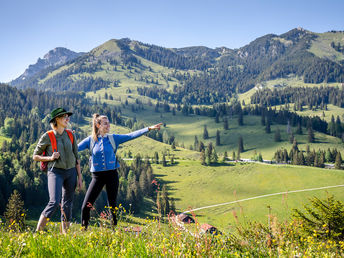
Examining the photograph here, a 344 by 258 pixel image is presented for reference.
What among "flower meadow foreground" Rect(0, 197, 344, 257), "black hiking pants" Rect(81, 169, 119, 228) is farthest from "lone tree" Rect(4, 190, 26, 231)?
"black hiking pants" Rect(81, 169, 119, 228)

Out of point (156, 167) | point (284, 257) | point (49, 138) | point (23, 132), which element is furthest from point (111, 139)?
point (23, 132)

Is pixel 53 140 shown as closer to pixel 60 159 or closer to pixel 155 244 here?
pixel 60 159

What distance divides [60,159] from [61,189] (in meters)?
0.94

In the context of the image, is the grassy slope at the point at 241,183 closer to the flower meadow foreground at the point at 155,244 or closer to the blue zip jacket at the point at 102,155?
the blue zip jacket at the point at 102,155

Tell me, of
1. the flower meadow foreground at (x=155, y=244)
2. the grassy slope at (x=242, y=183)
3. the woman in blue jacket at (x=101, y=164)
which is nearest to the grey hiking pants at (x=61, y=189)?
the woman in blue jacket at (x=101, y=164)

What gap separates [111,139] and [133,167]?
154761 mm

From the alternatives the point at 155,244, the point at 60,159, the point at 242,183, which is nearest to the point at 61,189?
the point at 60,159

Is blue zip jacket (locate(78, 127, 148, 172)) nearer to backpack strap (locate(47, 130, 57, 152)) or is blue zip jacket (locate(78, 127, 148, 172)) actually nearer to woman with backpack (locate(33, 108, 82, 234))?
woman with backpack (locate(33, 108, 82, 234))

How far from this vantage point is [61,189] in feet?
28.9

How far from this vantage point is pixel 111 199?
9688 millimetres

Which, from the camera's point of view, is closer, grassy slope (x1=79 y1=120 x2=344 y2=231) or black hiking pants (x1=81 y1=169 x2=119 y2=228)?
black hiking pants (x1=81 y1=169 x2=119 y2=228)

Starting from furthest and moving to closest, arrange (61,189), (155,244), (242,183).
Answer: (242,183), (61,189), (155,244)

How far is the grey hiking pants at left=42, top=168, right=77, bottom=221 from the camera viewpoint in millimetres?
8445

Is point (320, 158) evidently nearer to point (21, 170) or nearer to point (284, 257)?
point (21, 170)
